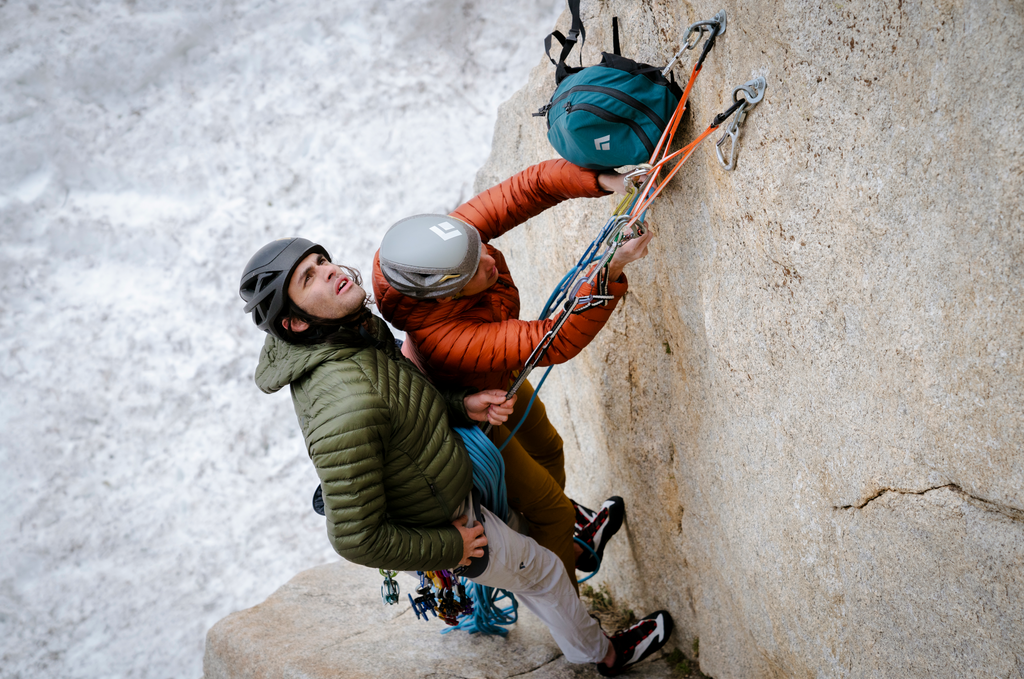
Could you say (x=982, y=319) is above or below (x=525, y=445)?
above

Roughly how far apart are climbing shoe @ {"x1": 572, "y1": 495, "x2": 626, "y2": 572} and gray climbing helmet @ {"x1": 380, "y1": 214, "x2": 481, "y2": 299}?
1.60 m

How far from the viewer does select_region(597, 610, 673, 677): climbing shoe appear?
3098 mm

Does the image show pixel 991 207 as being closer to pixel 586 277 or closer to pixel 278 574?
pixel 586 277

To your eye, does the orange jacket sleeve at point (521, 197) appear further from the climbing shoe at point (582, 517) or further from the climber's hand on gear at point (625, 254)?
the climbing shoe at point (582, 517)

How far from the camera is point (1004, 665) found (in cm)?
155

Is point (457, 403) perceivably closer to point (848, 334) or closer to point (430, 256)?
point (430, 256)

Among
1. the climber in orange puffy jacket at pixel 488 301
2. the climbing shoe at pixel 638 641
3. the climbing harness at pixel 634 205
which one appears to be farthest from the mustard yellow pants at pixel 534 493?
the climbing harness at pixel 634 205

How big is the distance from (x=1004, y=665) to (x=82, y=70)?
884 centimetres

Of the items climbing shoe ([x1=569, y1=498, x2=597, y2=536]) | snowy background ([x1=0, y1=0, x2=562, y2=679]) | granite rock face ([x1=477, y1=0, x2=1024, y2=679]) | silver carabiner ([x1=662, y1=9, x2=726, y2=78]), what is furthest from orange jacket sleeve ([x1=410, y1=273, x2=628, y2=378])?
snowy background ([x1=0, y1=0, x2=562, y2=679])

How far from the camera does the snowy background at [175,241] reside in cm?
586

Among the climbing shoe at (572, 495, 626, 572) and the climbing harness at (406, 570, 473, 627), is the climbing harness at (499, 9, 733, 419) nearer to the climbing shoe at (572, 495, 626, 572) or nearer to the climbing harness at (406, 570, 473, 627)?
the climbing harness at (406, 570, 473, 627)

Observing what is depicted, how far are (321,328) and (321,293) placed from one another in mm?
111

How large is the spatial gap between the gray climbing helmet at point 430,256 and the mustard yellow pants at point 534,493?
0.77 meters

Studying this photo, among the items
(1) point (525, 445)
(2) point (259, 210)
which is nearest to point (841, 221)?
(1) point (525, 445)
